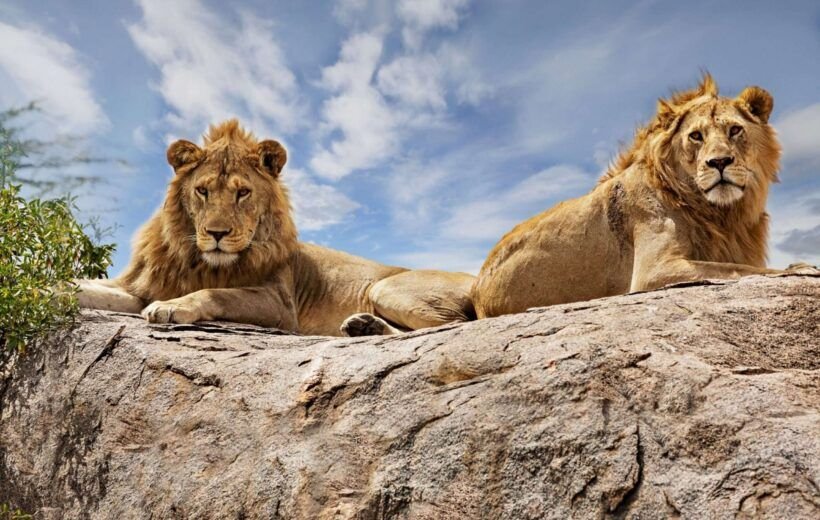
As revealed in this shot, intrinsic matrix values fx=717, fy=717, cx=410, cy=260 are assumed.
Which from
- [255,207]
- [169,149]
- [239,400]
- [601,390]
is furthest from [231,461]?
[169,149]

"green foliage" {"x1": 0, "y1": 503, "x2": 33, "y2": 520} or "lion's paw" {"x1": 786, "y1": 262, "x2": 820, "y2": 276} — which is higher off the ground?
"lion's paw" {"x1": 786, "y1": 262, "x2": 820, "y2": 276}

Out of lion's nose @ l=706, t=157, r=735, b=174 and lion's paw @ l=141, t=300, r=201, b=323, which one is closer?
lion's nose @ l=706, t=157, r=735, b=174

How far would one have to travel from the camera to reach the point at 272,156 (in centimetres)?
547

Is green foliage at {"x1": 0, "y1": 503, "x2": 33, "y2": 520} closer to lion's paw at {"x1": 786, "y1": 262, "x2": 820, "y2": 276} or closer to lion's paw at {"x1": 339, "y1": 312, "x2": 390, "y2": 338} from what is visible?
lion's paw at {"x1": 339, "y1": 312, "x2": 390, "y2": 338}

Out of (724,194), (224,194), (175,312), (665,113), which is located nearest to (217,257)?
(224,194)

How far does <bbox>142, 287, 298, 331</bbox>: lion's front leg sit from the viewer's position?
4.27m

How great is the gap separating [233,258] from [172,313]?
2.76ft

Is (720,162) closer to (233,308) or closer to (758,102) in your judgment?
(758,102)

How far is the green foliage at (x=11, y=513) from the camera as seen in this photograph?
369 cm

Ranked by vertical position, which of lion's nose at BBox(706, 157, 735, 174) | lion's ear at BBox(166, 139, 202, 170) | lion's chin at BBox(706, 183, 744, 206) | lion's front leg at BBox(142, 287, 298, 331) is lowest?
lion's front leg at BBox(142, 287, 298, 331)

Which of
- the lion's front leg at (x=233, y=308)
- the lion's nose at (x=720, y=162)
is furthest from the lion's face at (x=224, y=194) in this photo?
the lion's nose at (x=720, y=162)

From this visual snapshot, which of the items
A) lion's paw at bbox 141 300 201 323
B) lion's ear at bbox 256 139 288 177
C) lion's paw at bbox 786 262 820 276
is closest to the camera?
lion's paw at bbox 786 262 820 276

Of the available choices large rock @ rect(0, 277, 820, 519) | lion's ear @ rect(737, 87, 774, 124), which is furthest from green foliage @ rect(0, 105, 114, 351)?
lion's ear @ rect(737, 87, 774, 124)

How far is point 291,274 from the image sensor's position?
223 inches
